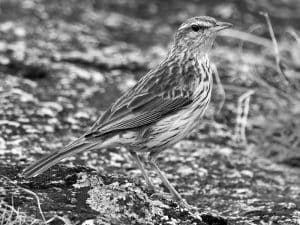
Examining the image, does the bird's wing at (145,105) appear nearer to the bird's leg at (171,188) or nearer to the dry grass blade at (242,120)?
the bird's leg at (171,188)

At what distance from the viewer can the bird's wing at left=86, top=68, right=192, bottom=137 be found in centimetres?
518

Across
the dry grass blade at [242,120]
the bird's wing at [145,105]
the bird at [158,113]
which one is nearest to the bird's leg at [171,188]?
the bird at [158,113]

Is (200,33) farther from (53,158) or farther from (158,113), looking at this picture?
(53,158)

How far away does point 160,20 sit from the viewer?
9.27 metres

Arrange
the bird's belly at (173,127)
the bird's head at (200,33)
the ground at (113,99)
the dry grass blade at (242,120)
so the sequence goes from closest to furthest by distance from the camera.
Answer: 1. the ground at (113,99)
2. the bird's belly at (173,127)
3. the bird's head at (200,33)
4. the dry grass blade at (242,120)

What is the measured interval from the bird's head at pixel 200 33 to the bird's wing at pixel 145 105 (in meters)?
0.50

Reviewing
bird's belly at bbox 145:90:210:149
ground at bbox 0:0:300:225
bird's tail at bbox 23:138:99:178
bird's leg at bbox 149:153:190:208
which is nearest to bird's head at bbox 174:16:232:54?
ground at bbox 0:0:300:225

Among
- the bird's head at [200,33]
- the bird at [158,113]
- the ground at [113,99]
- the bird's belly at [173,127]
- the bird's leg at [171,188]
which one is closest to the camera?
the ground at [113,99]

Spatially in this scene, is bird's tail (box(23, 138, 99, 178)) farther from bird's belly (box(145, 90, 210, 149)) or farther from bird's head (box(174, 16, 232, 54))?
bird's head (box(174, 16, 232, 54))

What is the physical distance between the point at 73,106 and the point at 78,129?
0.45 metres

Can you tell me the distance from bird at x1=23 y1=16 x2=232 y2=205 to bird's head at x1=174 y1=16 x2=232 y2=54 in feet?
0.04

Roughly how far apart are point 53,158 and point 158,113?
3.70 ft

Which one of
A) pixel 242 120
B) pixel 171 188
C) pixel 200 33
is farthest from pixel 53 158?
pixel 242 120

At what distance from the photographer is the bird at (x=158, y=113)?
5137 millimetres
